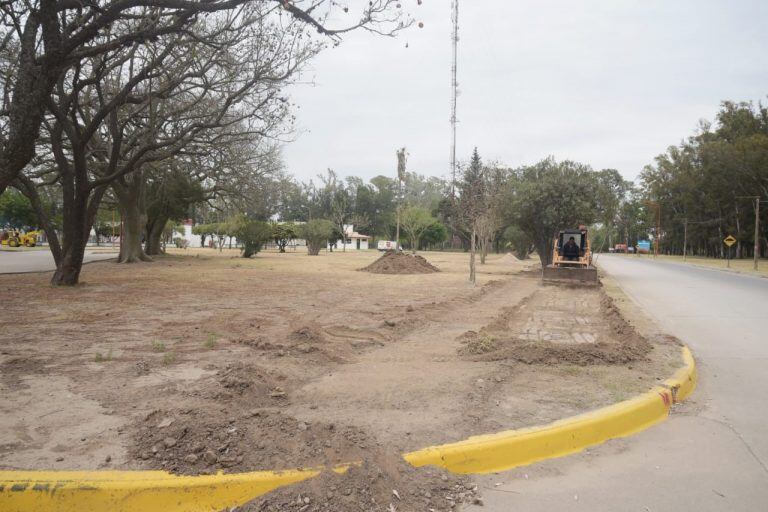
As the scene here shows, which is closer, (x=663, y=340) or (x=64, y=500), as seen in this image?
(x=64, y=500)

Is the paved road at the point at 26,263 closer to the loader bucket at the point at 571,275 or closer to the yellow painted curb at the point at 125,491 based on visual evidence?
the loader bucket at the point at 571,275

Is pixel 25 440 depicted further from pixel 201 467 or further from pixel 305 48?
pixel 305 48

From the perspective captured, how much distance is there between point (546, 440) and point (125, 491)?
2895 mm

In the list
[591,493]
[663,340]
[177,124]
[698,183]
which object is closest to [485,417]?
[591,493]

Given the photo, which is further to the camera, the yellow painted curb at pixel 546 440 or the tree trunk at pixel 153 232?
the tree trunk at pixel 153 232

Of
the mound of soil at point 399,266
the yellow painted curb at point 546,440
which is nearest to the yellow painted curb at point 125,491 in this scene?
the yellow painted curb at point 546,440

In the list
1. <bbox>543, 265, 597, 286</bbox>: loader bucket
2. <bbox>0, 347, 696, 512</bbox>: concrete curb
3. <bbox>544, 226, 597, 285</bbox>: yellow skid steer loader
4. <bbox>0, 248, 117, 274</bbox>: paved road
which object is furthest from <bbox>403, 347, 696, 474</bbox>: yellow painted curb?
<bbox>0, 248, 117, 274</bbox>: paved road

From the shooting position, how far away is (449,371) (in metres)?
6.08

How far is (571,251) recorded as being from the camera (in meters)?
23.2

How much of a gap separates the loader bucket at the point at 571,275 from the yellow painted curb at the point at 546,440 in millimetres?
15448

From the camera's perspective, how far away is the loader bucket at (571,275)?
20.0 m

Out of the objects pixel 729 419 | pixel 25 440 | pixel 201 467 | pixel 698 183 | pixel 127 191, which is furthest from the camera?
pixel 698 183

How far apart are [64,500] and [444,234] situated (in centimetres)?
8979

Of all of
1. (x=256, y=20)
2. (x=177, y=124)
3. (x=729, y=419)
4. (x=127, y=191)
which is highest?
(x=256, y=20)
